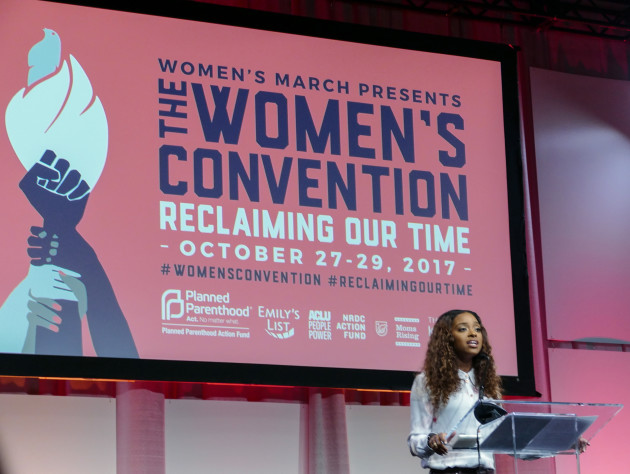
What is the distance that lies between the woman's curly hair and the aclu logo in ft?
6.79

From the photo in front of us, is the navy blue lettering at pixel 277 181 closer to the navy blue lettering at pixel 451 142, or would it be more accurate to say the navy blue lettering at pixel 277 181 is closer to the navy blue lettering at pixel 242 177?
the navy blue lettering at pixel 242 177

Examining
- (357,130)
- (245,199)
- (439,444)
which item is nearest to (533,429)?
(439,444)

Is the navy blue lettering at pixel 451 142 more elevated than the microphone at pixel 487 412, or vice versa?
the navy blue lettering at pixel 451 142

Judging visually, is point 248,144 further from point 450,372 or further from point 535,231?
point 450,372

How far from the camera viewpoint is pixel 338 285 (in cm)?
574

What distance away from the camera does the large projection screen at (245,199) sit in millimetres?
5273

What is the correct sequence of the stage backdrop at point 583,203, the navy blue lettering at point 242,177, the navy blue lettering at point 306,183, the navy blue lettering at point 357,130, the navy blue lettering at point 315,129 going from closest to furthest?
1. the navy blue lettering at point 242,177
2. the navy blue lettering at point 306,183
3. the navy blue lettering at point 315,129
4. the navy blue lettering at point 357,130
5. the stage backdrop at point 583,203

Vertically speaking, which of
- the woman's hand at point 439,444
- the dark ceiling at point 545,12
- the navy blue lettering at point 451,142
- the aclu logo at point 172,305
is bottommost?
the woman's hand at point 439,444

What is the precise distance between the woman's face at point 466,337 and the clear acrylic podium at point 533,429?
0.29 m

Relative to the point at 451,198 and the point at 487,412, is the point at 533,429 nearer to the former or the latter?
the point at 487,412

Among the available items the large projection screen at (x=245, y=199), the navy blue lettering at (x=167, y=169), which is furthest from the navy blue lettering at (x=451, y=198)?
the navy blue lettering at (x=167, y=169)

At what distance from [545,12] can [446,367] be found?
4.18 m

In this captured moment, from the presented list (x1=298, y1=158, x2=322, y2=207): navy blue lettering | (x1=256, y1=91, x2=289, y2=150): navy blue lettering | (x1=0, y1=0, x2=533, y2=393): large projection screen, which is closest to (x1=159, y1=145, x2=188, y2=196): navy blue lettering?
(x1=0, y1=0, x2=533, y2=393): large projection screen

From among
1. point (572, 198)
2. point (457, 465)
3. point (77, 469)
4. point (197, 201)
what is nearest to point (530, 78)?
point (572, 198)
